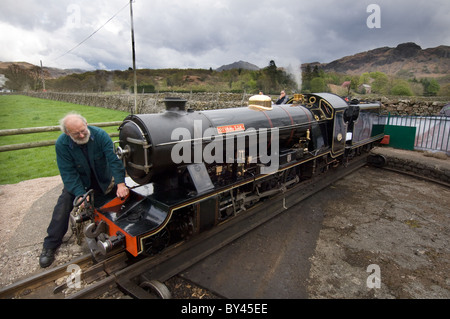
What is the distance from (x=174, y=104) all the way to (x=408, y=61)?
99.6 meters

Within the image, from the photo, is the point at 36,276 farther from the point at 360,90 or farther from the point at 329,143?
the point at 360,90

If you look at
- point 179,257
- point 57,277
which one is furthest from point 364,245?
point 57,277

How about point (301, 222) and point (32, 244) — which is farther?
point (301, 222)

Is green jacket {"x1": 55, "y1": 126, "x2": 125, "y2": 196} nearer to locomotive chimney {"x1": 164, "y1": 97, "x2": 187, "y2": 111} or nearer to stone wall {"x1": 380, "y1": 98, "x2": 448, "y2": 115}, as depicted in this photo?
locomotive chimney {"x1": 164, "y1": 97, "x2": 187, "y2": 111}

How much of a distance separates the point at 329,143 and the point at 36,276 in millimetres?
7240

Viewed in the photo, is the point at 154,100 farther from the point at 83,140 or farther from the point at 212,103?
the point at 83,140

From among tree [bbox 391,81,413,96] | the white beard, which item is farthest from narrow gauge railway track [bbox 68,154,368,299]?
tree [bbox 391,81,413,96]

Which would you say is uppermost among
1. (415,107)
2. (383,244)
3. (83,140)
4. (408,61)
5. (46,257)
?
(408,61)

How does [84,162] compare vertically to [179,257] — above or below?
above

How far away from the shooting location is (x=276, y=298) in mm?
3541

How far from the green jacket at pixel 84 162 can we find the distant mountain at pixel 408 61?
6022 cm

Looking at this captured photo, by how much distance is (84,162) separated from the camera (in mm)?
4203

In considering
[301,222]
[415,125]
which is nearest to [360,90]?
[415,125]

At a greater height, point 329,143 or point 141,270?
point 329,143
